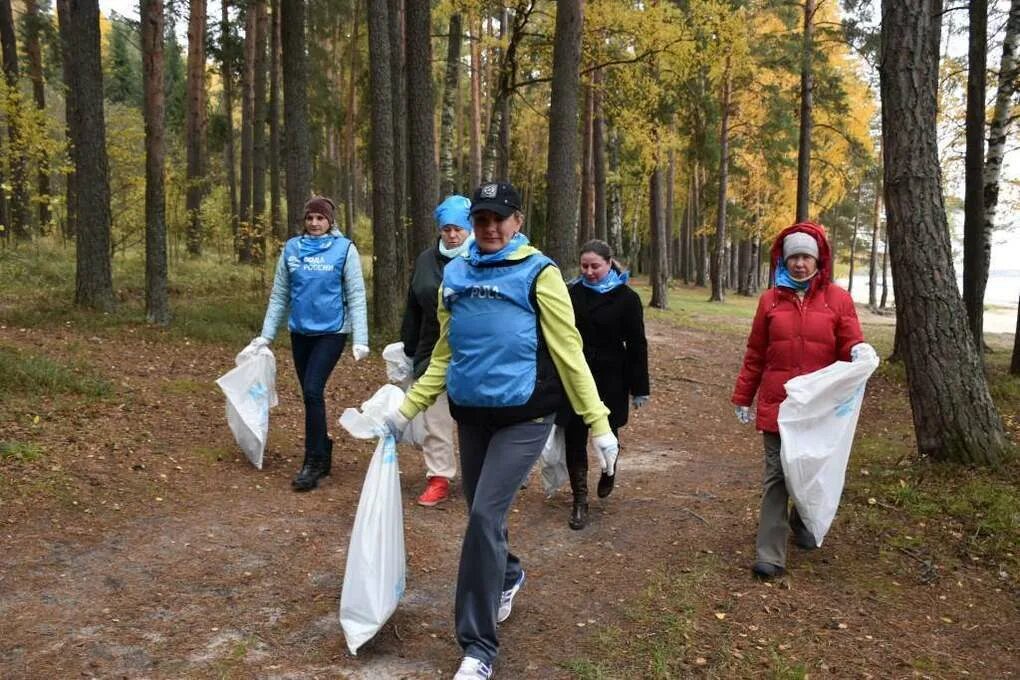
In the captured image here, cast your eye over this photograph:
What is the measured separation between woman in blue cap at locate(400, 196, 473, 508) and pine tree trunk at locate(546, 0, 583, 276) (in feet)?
16.6

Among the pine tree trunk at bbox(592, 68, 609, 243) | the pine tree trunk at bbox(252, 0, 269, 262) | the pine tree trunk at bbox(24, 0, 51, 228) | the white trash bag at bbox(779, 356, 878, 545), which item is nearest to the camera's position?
the white trash bag at bbox(779, 356, 878, 545)

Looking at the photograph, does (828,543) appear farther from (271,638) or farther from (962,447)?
(271,638)

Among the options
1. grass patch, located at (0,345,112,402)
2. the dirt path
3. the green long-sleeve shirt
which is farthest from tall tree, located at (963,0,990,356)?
grass patch, located at (0,345,112,402)

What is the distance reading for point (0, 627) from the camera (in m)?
3.26

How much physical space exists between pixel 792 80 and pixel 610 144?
6.31m

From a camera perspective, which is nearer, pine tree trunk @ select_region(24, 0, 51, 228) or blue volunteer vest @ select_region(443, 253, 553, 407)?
blue volunteer vest @ select_region(443, 253, 553, 407)

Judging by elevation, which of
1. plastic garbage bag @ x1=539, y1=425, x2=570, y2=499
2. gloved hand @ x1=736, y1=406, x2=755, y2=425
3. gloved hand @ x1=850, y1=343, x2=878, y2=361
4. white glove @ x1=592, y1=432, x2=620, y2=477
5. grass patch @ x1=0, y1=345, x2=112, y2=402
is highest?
gloved hand @ x1=850, y1=343, x2=878, y2=361

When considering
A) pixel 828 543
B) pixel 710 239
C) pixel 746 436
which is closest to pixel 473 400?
pixel 828 543

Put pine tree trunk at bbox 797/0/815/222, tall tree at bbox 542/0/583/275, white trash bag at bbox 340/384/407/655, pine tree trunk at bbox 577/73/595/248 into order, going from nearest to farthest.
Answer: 1. white trash bag at bbox 340/384/407/655
2. tall tree at bbox 542/0/583/275
3. pine tree trunk at bbox 797/0/815/222
4. pine tree trunk at bbox 577/73/595/248

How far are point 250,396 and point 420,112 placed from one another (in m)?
5.94

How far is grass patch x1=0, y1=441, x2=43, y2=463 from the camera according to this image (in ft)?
16.4

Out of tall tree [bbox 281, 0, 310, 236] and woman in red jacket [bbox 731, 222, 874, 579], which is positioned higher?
tall tree [bbox 281, 0, 310, 236]

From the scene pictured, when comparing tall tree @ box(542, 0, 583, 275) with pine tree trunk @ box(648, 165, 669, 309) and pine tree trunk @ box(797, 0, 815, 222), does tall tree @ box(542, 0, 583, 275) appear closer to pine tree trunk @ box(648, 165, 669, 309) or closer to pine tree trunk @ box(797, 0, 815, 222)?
pine tree trunk @ box(797, 0, 815, 222)

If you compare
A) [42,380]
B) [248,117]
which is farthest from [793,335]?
[248,117]
